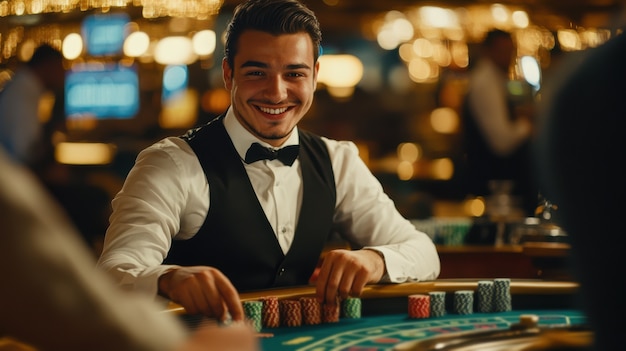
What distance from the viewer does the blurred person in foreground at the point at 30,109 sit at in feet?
17.1

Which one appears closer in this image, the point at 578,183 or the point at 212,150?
the point at 578,183

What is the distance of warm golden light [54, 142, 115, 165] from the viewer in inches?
388

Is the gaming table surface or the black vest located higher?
the black vest

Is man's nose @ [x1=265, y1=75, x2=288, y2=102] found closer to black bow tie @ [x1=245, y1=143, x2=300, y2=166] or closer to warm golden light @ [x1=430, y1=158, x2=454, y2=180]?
black bow tie @ [x1=245, y1=143, x2=300, y2=166]

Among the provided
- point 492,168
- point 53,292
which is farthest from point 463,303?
point 492,168

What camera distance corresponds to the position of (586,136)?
82 centimetres

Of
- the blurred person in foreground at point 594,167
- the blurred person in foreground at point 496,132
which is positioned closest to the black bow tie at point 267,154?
the blurred person in foreground at point 594,167

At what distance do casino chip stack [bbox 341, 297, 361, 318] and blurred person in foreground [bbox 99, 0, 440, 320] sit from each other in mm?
67

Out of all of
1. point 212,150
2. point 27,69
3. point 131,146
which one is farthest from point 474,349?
point 131,146

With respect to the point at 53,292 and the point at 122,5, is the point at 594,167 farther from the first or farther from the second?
the point at 122,5

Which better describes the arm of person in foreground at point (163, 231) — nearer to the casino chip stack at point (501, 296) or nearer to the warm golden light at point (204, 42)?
the casino chip stack at point (501, 296)

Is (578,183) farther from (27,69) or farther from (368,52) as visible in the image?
(368,52)

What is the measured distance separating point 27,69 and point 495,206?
113 inches

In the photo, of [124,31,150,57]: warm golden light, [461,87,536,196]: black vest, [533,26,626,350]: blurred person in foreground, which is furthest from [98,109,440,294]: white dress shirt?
[124,31,150,57]: warm golden light
